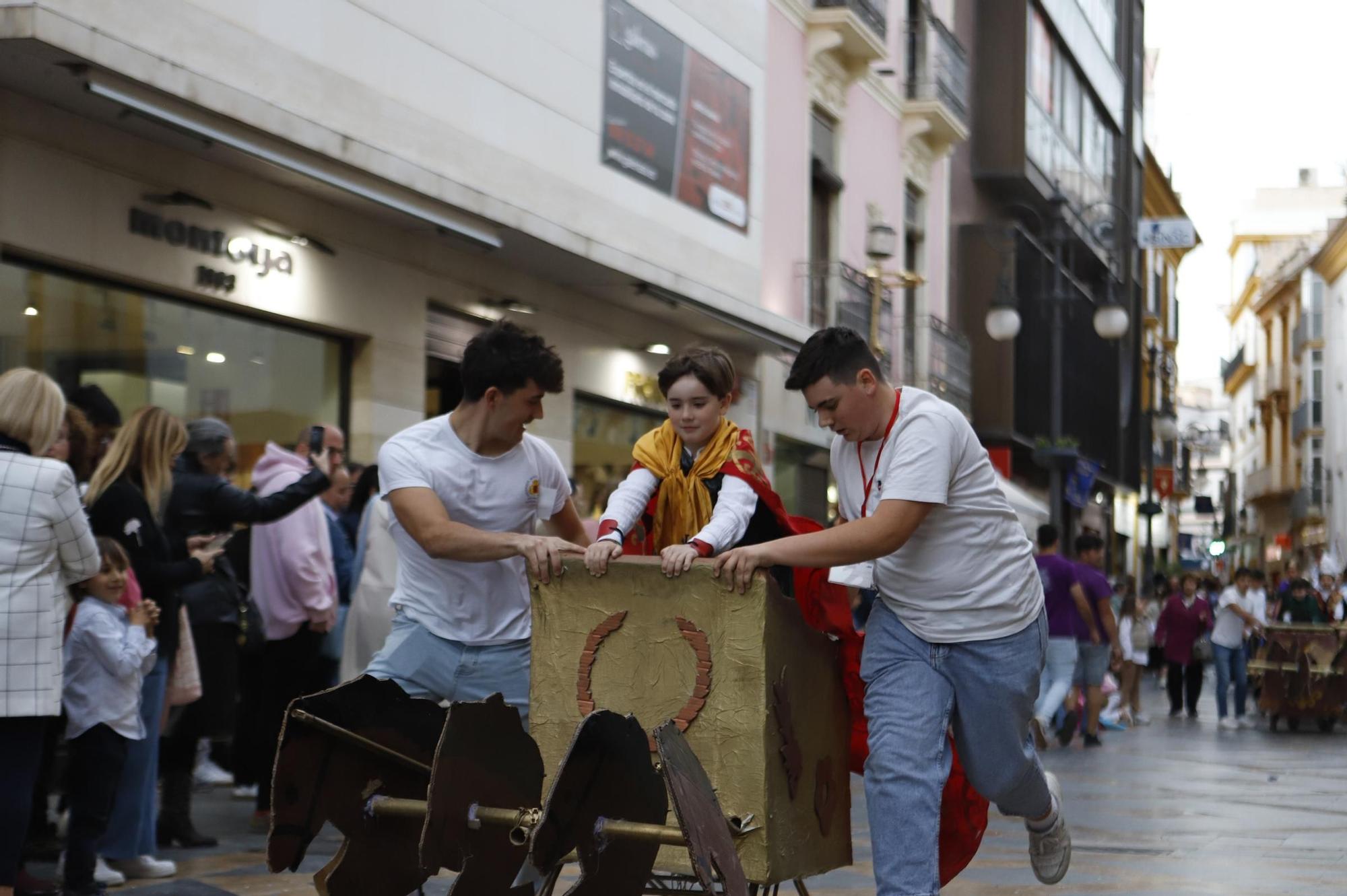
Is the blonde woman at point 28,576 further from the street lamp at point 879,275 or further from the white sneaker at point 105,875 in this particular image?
the street lamp at point 879,275

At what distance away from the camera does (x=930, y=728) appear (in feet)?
16.5

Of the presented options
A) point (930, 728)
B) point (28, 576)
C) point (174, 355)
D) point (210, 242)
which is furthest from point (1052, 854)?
point (210, 242)

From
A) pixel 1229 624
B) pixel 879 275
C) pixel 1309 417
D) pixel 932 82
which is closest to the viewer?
pixel 1229 624

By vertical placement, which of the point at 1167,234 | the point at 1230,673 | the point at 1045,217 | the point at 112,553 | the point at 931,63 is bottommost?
the point at 1230,673

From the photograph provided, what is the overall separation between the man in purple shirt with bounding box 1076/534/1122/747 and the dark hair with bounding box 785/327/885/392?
1120cm

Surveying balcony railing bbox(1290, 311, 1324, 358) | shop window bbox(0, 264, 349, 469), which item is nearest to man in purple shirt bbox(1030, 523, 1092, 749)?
shop window bbox(0, 264, 349, 469)

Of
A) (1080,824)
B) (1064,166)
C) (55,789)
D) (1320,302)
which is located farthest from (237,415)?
(1320,302)

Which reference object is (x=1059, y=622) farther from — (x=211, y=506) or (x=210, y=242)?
(x=211, y=506)

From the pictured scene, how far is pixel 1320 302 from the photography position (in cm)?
7494

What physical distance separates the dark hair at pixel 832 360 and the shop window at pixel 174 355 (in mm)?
5732

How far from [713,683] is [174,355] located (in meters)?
7.98

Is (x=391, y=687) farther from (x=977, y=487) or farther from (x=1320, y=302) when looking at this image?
(x=1320, y=302)

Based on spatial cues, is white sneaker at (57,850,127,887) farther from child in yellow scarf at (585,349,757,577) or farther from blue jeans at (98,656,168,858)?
child in yellow scarf at (585,349,757,577)

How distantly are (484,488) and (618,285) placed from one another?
11591mm
